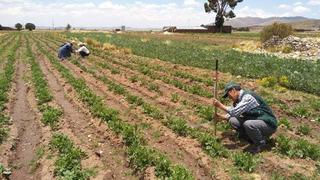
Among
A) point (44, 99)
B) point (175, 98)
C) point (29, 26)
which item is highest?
point (29, 26)

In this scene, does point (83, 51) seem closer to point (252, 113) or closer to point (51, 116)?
point (51, 116)

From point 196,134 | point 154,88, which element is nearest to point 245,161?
point 196,134

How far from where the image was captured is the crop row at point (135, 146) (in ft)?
27.2

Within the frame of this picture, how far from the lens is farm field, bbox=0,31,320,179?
28.8ft

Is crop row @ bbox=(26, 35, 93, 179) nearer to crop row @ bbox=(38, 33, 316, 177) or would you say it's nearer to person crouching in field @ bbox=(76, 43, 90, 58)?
crop row @ bbox=(38, 33, 316, 177)

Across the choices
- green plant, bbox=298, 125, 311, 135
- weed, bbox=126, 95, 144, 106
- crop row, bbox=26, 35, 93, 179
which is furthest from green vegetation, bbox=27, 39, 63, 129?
green plant, bbox=298, 125, 311, 135

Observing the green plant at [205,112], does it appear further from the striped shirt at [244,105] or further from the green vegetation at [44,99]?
the green vegetation at [44,99]

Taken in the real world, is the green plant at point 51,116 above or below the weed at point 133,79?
below

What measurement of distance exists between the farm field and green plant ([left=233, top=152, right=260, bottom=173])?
2 cm

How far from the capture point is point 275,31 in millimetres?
43344

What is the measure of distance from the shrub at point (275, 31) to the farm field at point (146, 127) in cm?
2238

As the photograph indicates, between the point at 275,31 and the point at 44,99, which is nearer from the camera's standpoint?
the point at 44,99

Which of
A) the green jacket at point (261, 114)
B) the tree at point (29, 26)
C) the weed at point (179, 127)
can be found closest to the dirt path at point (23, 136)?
the weed at point (179, 127)

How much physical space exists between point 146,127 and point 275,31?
34587 mm
